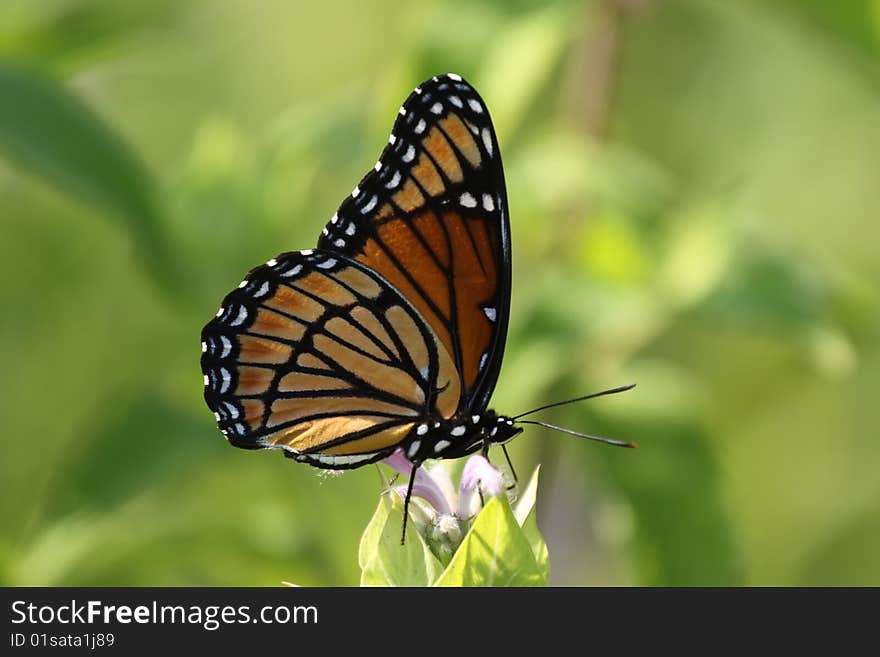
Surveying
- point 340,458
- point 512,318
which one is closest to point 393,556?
point 340,458

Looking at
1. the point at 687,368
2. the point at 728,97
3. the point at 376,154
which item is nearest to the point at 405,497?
the point at 376,154

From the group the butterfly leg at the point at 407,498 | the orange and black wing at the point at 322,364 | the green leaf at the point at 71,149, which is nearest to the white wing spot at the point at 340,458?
the orange and black wing at the point at 322,364

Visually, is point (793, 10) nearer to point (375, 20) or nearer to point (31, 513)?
point (375, 20)

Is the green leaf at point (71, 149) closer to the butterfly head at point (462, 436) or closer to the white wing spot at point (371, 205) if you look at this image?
the white wing spot at point (371, 205)

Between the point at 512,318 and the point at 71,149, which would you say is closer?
the point at 71,149

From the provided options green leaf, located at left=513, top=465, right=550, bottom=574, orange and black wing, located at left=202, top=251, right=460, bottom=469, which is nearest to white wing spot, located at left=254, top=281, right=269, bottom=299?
orange and black wing, located at left=202, top=251, right=460, bottom=469

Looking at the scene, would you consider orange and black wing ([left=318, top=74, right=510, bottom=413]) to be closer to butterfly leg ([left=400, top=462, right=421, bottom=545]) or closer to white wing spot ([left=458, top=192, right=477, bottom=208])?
white wing spot ([left=458, top=192, right=477, bottom=208])

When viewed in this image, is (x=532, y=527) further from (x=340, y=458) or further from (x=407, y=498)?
(x=340, y=458)
